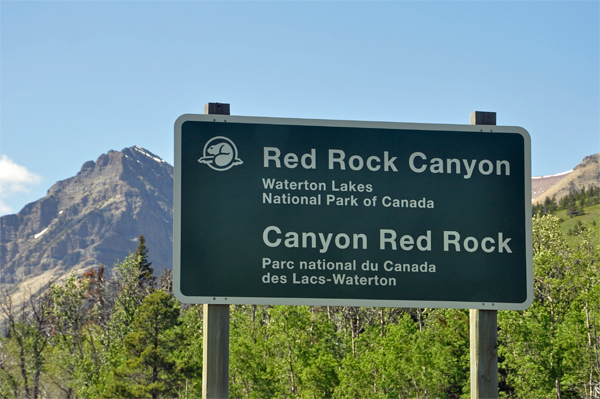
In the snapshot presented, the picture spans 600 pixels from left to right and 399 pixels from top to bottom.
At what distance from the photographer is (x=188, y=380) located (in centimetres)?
4366

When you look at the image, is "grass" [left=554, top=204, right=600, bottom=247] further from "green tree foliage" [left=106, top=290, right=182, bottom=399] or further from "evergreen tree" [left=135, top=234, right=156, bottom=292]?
"green tree foliage" [left=106, top=290, right=182, bottom=399]

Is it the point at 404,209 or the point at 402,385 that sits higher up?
the point at 404,209

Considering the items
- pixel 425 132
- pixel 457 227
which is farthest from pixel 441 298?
pixel 425 132

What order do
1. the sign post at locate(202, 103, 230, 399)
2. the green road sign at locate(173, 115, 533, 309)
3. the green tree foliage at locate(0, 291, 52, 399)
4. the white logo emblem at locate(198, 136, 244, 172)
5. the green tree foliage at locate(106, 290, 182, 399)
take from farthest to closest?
1. the green tree foliage at locate(0, 291, 52, 399)
2. the green tree foliage at locate(106, 290, 182, 399)
3. the white logo emblem at locate(198, 136, 244, 172)
4. the green road sign at locate(173, 115, 533, 309)
5. the sign post at locate(202, 103, 230, 399)

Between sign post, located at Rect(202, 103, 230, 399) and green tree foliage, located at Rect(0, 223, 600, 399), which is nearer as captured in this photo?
sign post, located at Rect(202, 103, 230, 399)

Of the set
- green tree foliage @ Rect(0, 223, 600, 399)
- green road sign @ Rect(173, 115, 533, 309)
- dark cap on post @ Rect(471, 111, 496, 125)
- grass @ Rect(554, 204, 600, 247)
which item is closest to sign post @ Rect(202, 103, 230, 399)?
green road sign @ Rect(173, 115, 533, 309)

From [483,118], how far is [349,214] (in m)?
1.61

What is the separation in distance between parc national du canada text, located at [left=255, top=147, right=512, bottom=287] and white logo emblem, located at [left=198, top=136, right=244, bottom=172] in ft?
0.96

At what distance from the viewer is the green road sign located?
197 inches

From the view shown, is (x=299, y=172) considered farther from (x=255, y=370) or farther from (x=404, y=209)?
(x=255, y=370)

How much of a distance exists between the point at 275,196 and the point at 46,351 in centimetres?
6035

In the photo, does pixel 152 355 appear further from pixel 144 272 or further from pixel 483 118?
pixel 483 118

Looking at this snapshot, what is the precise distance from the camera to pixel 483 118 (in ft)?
17.7

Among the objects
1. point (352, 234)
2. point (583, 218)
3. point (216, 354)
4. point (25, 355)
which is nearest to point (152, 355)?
point (25, 355)
